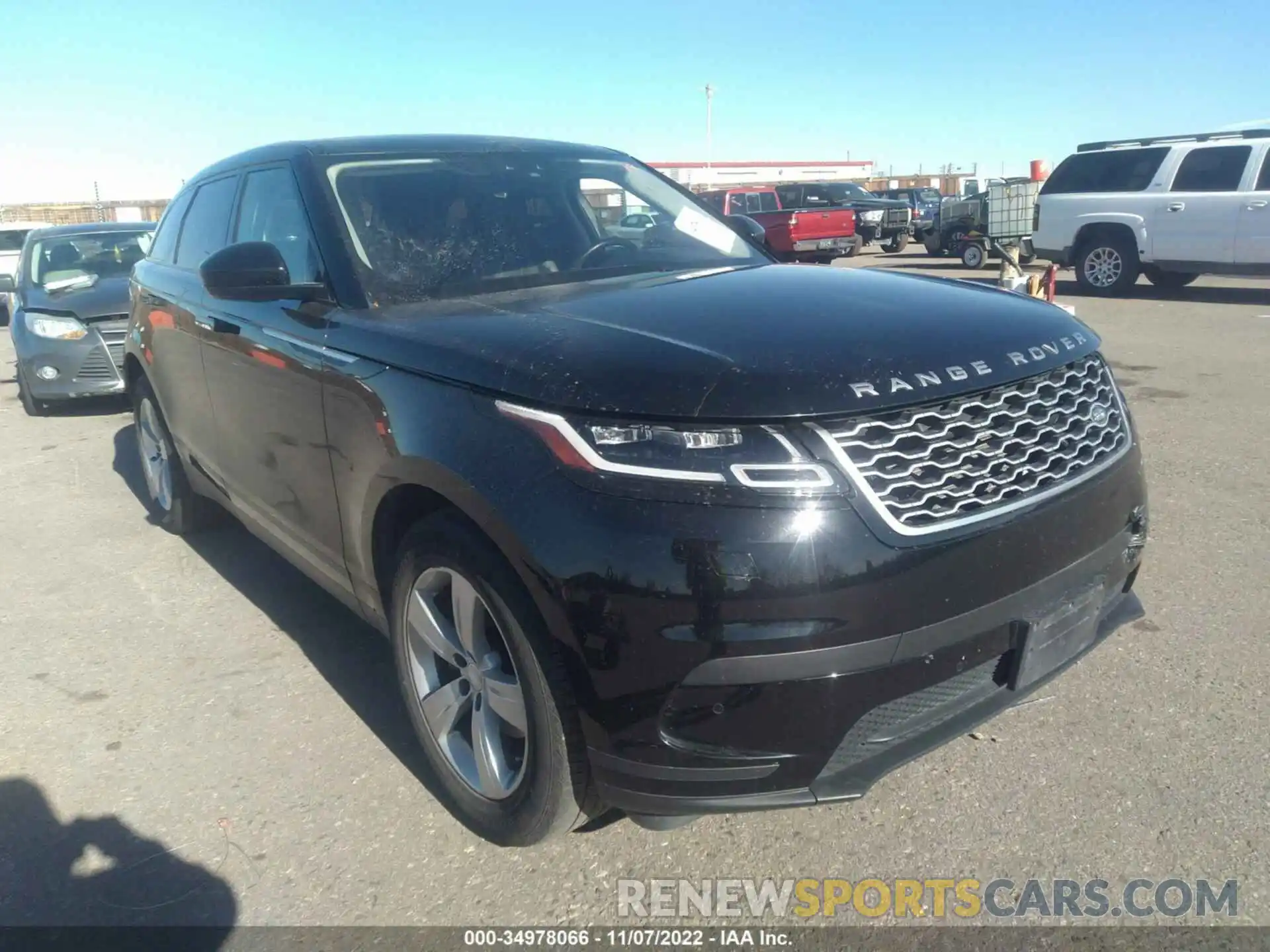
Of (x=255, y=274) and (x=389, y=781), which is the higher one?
(x=255, y=274)

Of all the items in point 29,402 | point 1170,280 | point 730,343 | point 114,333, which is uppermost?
point 730,343

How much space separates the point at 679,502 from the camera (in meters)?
1.98

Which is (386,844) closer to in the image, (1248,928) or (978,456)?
(978,456)

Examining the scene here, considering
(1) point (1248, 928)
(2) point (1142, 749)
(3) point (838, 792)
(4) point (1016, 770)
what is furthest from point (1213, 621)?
(3) point (838, 792)

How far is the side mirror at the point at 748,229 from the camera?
409 centimetres

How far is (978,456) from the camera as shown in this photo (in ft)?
7.19

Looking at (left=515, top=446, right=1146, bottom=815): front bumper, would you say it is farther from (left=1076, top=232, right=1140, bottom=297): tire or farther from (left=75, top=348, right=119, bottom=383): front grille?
(left=1076, top=232, right=1140, bottom=297): tire

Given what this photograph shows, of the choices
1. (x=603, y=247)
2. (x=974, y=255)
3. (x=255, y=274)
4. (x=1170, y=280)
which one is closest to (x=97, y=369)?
(x=255, y=274)

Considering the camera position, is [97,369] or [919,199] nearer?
[97,369]

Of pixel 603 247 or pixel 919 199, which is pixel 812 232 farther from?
pixel 603 247

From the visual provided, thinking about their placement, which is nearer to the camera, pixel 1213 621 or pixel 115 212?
pixel 1213 621

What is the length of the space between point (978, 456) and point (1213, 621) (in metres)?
2.06

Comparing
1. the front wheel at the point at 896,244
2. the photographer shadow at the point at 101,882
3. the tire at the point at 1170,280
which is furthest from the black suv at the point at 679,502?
the front wheel at the point at 896,244

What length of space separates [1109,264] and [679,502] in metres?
14.1
